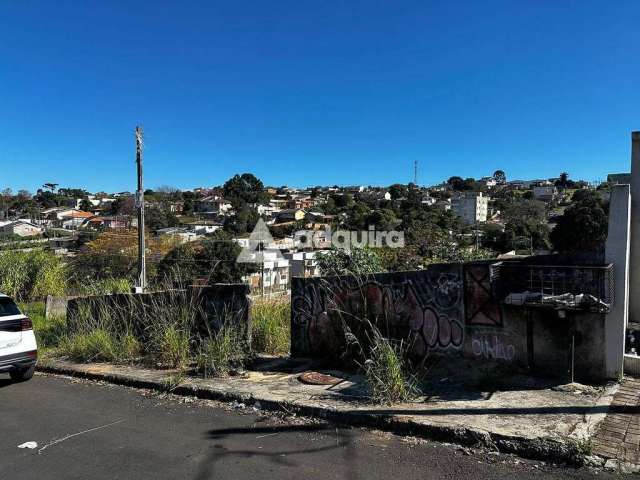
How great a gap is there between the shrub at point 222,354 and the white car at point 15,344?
109 inches

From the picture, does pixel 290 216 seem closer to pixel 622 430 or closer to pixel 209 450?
pixel 209 450

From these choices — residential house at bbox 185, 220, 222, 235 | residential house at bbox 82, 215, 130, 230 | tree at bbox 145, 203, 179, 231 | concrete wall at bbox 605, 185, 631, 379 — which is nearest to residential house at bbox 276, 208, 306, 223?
residential house at bbox 185, 220, 222, 235

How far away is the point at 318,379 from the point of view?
22.1ft

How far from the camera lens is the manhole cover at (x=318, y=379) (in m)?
6.57

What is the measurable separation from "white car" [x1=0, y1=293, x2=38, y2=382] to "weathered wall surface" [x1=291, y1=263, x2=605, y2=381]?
4.33 metres

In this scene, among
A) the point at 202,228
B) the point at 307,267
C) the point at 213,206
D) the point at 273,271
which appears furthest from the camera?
the point at 213,206

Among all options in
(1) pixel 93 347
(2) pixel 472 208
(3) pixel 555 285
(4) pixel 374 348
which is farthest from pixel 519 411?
(2) pixel 472 208

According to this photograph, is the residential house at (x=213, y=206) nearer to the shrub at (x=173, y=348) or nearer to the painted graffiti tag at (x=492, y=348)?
the shrub at (x=173, y=348)

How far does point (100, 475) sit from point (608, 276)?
600cm

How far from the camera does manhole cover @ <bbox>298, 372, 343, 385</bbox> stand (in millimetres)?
6570

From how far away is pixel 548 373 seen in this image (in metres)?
5.98

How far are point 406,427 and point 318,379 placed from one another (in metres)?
2.16

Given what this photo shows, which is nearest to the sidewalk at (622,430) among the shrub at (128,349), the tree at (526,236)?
the shrub at (128,349)

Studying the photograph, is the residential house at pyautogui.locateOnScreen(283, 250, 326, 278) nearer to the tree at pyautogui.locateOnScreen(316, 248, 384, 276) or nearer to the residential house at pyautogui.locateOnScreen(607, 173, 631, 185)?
the tree at pyautogui.locateOnScreen(316, 248, 384, 276)
